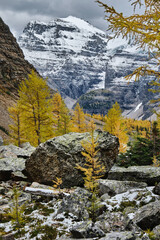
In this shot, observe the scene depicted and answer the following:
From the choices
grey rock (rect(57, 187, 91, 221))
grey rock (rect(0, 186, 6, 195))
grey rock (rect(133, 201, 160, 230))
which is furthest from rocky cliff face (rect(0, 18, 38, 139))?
grey rock (rect(133, 201, 160, 230))

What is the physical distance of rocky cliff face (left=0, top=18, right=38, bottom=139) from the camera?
53094 millimetres

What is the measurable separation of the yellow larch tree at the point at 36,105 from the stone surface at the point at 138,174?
11.0m

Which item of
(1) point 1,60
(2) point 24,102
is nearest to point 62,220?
(2) point 24,102

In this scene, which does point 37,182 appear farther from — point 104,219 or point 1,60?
point 1,60

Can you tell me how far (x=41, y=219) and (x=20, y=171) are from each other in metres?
5.36

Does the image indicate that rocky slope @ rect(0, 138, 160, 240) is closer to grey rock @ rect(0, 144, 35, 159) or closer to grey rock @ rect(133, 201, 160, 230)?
grey rock @ rect(133, 201, 160, 230)

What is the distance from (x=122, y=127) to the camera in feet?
79.7

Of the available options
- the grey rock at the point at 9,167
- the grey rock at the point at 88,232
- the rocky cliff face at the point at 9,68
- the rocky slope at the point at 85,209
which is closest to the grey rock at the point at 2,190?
the rocky slope at the point at 85,209

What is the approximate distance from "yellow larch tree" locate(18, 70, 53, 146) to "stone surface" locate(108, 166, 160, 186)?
11.0 m

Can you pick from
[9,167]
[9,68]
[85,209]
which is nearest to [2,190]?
[9,167]

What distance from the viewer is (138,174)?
381 inches

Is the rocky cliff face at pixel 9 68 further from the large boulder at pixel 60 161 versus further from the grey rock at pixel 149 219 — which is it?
the grey rock at pixel 149 219

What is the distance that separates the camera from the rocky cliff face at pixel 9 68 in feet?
174

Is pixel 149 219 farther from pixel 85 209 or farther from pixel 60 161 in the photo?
pixel 60 161
